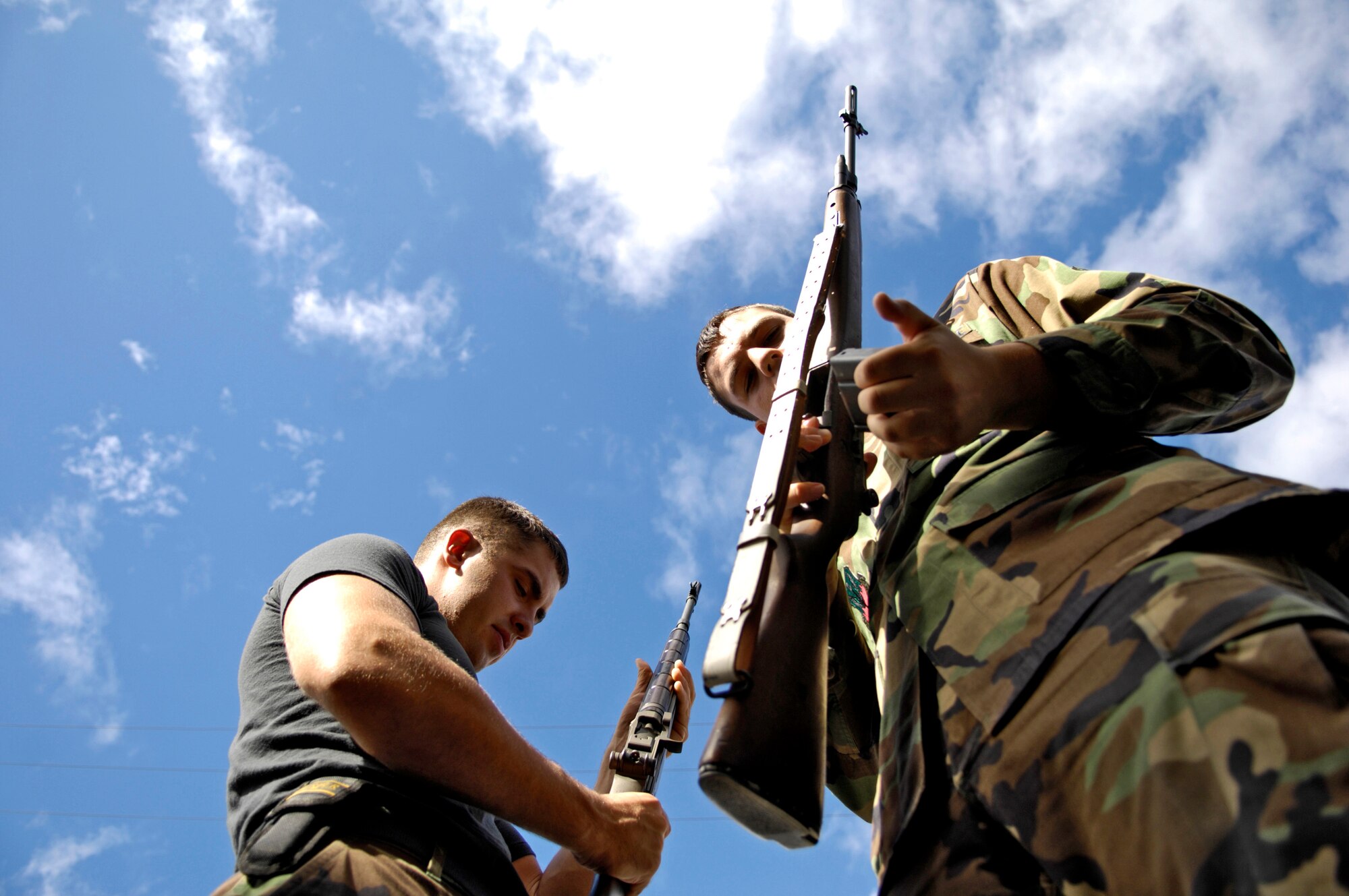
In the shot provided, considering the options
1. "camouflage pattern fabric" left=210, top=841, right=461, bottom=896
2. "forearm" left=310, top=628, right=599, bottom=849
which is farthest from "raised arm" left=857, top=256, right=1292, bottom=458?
"camouflage pattern fabric" left=210, top=841, right=461, bottom=896

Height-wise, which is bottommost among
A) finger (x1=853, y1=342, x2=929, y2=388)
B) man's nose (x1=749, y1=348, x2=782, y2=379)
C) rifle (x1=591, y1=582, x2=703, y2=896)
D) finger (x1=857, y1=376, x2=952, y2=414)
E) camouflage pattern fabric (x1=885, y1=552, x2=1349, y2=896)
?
camouflage pattern fabric (x1=885, y1=552, x2=1349, y2=896)

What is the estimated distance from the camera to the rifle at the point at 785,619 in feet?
5.96

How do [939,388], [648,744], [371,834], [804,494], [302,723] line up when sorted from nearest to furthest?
[939,388] < [371,834] < [804,494] < [302,723] < [648,744]

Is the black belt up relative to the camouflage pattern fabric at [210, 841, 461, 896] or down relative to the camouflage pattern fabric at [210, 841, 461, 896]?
up

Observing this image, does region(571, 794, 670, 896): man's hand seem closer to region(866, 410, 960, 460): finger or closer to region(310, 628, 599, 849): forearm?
region(310, 628, 599, 849): forearm

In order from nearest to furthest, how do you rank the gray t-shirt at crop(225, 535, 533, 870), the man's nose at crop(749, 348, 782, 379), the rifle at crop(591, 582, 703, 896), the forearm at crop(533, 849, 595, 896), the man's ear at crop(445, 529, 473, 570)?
the gray t-shirt at crop(225, 535, 533, 870)
the man's nose at crop(749, 348, 782, 379)
the forearm at crop(533, 849, 595, 896)
the rifle at crop(591, 582, 703, 896)
the man's ear at crop(445, 529, 473, 570)

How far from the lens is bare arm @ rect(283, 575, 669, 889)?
228 cm

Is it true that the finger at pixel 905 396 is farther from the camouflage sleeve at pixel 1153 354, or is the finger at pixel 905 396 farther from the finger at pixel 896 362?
the camouflage sleeve at pixel 1153 354

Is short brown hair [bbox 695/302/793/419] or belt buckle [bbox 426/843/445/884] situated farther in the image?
short brown hair [bbox 695/302/793/419]

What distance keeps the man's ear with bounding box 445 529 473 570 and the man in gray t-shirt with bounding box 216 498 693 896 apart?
42.0 inches

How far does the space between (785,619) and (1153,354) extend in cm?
107

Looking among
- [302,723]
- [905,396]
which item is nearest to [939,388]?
[905,396]

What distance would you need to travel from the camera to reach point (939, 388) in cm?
182

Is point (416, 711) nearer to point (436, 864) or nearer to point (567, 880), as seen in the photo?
point (436, 864)
